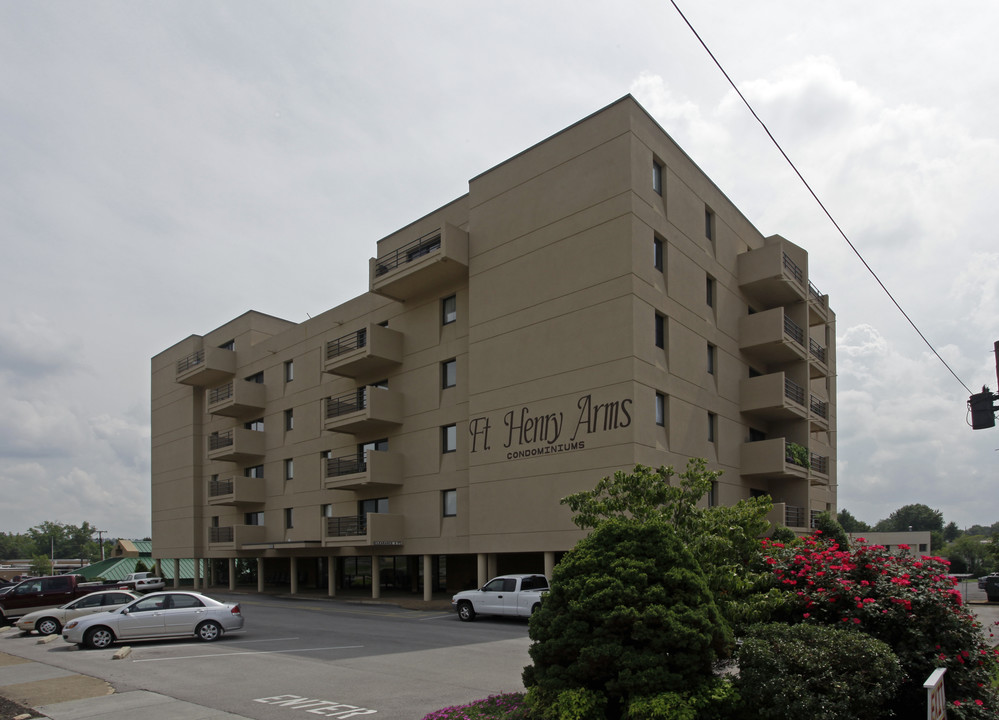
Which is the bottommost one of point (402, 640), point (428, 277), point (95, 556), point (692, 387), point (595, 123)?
point (95, 556)

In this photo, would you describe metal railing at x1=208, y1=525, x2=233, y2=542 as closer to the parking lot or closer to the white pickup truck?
the parking lot

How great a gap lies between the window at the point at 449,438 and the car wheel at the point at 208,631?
14.0 meters

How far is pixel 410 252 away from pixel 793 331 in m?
18.1

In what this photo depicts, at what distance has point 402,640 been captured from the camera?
2094 cm

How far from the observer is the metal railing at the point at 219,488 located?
154 ft

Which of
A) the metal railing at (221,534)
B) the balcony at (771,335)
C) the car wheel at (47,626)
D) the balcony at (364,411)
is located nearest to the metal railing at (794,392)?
the balcony at (771,335)

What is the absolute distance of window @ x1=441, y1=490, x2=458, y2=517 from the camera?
33594mm

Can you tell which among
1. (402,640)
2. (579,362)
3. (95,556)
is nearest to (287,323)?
(579,362)

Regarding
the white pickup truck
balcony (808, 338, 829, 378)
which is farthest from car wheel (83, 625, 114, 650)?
balcony (808, 338, 829, 378)

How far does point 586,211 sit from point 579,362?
5728 mm

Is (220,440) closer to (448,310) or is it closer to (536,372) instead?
(448,310)

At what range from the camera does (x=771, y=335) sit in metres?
33.8

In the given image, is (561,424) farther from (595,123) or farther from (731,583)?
(731,583)

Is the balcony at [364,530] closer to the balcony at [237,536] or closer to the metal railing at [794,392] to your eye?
the balcony at [237,536]
